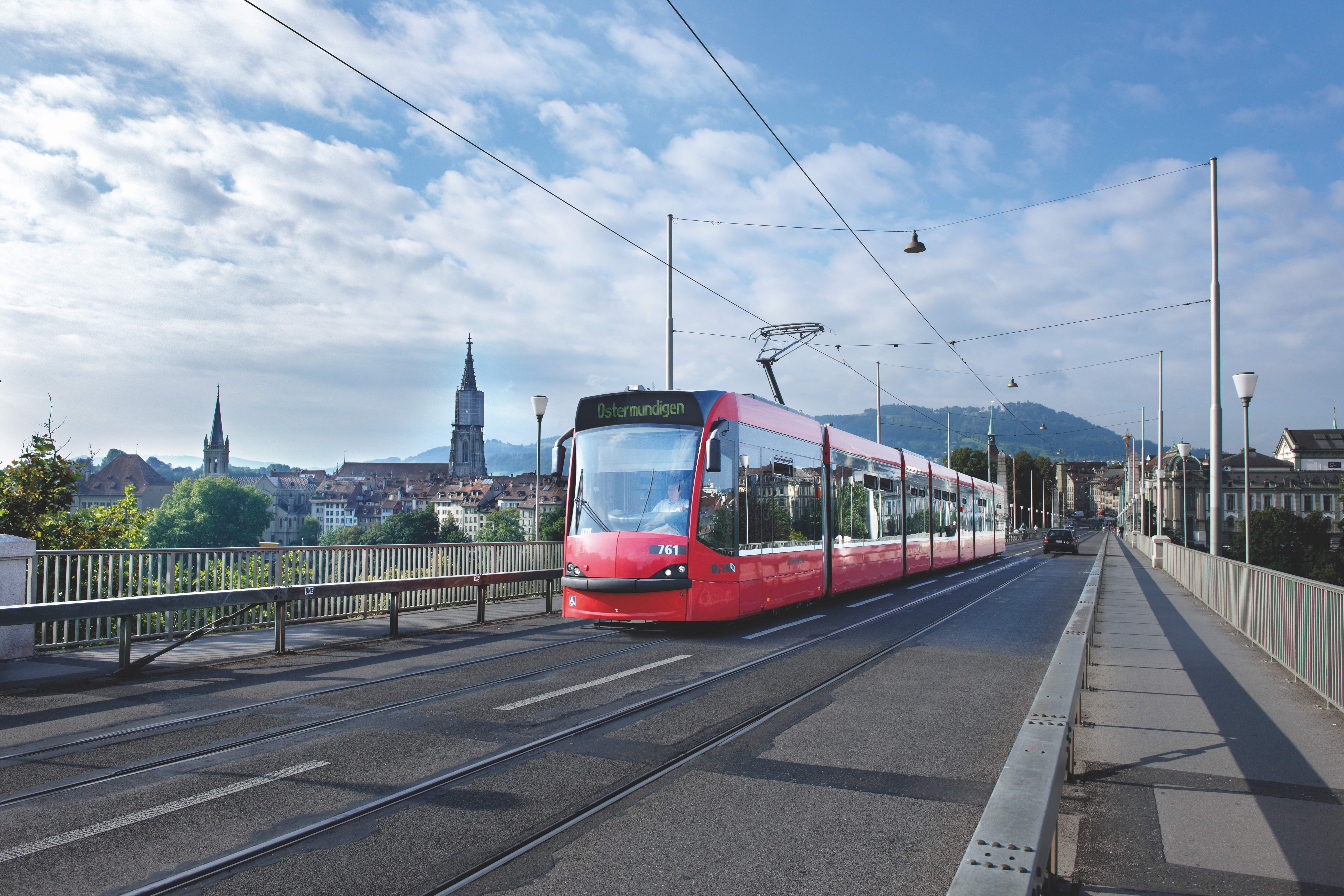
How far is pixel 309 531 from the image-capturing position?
173m

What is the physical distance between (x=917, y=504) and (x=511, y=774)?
1973 cm

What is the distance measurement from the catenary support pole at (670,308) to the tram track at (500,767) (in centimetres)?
1278

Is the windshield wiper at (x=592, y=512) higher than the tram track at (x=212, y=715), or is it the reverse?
the windshield wiper at (x=592, y=512)

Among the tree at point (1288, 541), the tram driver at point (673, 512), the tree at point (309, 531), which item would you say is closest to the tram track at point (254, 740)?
the tram driver at point (673, 512)

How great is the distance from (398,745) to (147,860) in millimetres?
2079

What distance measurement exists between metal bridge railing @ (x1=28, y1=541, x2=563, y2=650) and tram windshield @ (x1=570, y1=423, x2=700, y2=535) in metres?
3.36

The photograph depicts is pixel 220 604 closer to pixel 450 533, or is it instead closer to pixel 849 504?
pixel 849 504

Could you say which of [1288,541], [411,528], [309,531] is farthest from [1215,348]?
[309,531]

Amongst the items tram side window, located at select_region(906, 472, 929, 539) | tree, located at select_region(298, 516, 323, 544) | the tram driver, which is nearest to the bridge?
the tram driver

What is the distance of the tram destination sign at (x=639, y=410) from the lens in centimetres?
1209

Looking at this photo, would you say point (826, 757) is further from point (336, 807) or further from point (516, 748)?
point (336, 807)

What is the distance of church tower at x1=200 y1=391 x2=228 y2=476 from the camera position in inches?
7028

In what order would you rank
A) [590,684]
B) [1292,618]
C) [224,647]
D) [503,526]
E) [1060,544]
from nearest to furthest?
[590,684] < [1292,618] < [224,647] < [1060,544] < [503,526]

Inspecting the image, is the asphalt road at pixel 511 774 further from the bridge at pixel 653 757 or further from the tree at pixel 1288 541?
the tree at pixel 1288 541
